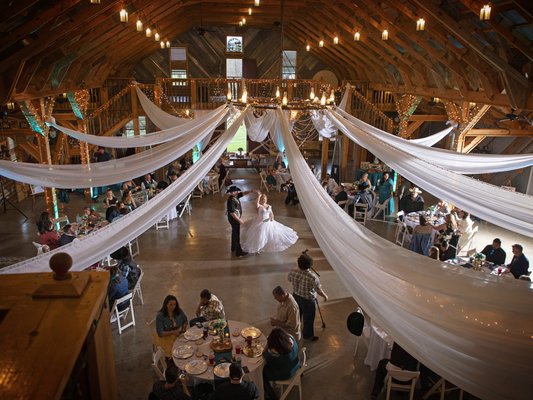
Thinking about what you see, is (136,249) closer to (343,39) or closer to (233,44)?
(343,39)

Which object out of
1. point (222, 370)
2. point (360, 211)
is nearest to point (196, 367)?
point (222, 370)

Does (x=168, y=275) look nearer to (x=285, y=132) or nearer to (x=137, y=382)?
(x=137, y=382)

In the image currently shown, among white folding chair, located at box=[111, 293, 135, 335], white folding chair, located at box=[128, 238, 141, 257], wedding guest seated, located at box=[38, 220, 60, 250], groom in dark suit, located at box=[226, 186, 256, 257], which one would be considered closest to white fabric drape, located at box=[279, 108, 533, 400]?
white folding chair, located at box=[111, 293, 135, 335]

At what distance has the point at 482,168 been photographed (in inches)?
223

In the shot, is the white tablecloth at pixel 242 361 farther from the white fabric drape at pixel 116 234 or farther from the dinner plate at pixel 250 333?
the white fabric drape at pixel 116 234

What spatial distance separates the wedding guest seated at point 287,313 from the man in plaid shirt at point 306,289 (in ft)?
1.77

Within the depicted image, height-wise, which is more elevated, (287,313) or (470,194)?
(470,194)

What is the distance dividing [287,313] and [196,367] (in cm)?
125

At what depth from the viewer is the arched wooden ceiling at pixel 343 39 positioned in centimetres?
642

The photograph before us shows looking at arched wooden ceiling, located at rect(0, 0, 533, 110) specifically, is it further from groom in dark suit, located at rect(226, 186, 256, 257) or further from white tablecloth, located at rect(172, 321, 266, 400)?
white tablecloth, located at rect(172, 321, 266, 400)

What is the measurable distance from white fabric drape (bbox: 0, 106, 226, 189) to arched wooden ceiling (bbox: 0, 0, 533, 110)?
214 centimetres

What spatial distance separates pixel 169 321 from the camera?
16.3 ft

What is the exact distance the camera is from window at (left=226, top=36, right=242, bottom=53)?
16.4 metres

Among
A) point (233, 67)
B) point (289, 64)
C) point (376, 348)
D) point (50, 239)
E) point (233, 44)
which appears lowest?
point (376, 348)
